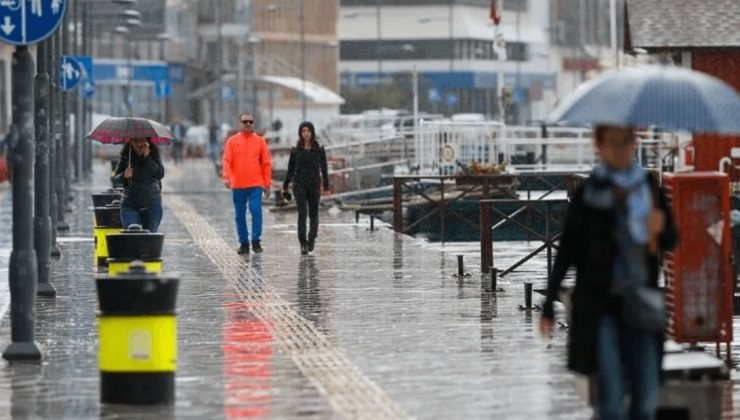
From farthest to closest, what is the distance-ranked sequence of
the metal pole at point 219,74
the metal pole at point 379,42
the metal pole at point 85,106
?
the metal pole at point 379,42, the metal pole at point 219,74, the metal pole at point 85,106

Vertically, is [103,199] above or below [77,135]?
below

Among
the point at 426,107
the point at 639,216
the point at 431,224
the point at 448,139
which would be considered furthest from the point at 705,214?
the point at 426,107

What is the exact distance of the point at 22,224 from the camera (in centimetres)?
1609

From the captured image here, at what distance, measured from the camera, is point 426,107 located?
151625mm

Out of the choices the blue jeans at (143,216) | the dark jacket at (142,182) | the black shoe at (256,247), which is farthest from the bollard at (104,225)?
the black shoe at (256,247)

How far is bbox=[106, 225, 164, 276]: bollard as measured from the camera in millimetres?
19250

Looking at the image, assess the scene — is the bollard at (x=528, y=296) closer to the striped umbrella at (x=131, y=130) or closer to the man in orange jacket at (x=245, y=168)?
the striped umbrella at (x=131, y=130)

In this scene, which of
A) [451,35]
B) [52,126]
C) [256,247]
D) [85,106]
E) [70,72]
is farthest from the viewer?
[451,35]

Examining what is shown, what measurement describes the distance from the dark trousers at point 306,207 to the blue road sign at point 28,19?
13.0 meters

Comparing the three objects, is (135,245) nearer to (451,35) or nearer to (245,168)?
(245,168)

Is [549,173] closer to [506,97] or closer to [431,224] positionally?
[431,224]

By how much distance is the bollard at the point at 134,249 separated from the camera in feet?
63.2

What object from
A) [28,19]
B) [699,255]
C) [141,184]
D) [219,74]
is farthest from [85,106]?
[699,255]

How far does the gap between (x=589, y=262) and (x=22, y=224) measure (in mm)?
6275
